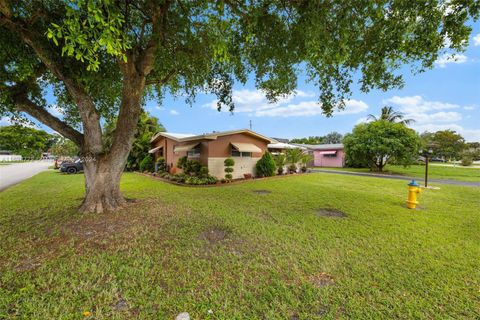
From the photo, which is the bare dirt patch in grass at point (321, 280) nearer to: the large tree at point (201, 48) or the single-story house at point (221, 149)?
the large tree at point (201, 48)

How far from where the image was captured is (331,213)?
6.54 meters

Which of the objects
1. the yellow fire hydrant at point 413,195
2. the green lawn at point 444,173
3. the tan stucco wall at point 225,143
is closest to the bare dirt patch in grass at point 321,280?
the yellow fire hydrant at point 413,195

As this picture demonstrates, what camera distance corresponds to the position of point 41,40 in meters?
4.86

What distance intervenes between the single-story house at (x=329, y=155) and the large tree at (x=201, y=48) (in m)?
24.3

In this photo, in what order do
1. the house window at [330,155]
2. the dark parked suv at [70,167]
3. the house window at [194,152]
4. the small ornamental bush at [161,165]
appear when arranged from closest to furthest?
the house window at [194,152] < the small ornamental bush at [161,165] < the dark parked suv at [70,167] < the house window at [330,155]

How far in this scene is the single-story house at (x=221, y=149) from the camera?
13.4m

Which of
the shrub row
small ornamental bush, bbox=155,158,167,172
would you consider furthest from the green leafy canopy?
small ornamental bush, bbox=155,158,167,172

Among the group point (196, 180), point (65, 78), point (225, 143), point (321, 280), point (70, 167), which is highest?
point (65, 78)

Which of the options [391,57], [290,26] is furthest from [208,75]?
[391,57]

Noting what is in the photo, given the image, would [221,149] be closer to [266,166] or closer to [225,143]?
[225,143]

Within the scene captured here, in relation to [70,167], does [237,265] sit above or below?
below

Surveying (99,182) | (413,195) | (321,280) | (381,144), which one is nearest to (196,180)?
(99,182)

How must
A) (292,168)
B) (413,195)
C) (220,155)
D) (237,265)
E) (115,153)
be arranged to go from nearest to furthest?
(237,265) → (115,153) → (413,195) → (220,155) → (292,168)

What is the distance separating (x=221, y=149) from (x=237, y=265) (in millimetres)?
10674
